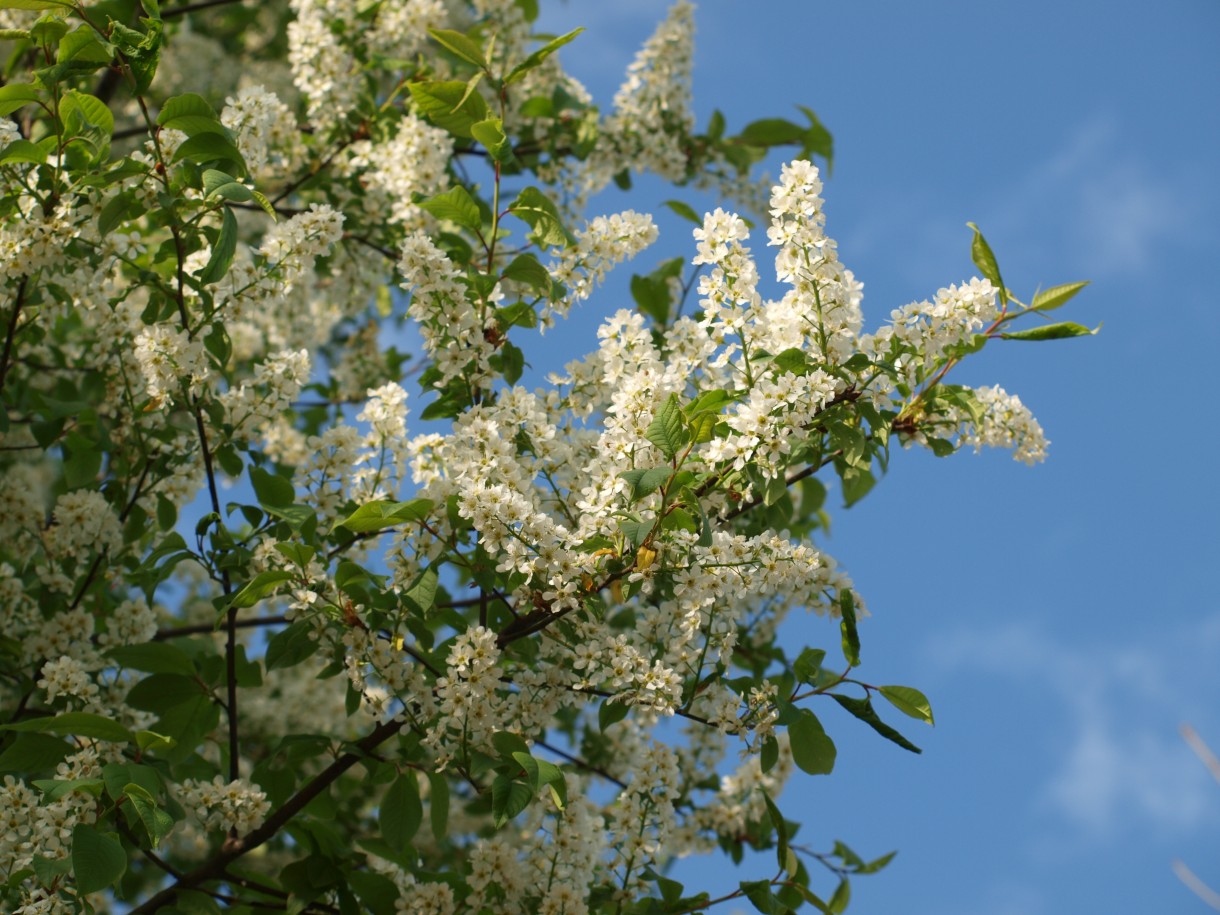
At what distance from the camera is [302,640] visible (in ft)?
9.93

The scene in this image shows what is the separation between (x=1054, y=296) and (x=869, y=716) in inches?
42.0

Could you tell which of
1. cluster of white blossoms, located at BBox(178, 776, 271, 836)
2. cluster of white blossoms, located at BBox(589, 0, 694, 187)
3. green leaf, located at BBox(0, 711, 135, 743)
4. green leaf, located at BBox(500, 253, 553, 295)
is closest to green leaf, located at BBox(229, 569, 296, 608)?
green leaf, located at BBox(0, 711, 135, 743)

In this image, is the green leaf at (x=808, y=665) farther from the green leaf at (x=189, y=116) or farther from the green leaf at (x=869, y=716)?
the green leaf at (x=189, y=116)

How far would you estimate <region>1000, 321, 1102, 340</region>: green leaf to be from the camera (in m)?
2.73

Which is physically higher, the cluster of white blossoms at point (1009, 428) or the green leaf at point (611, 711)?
the cluster of white blossoms at point (1009, 428)

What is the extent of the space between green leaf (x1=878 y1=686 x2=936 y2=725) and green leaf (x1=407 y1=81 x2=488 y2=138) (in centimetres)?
176

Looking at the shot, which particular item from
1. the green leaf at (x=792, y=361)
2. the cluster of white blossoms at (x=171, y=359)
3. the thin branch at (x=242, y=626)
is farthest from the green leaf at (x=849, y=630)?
the thin branch at (x=242, y=626)

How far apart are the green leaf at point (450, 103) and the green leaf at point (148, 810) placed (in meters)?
1.78

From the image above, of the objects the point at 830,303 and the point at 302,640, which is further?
the point at 302,640

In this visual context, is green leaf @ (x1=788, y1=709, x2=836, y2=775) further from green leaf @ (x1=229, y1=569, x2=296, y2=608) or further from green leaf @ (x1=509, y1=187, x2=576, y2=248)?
green leaf @ (x1=509, y1=187, x2=576, y2=248)

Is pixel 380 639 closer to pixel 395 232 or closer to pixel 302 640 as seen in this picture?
pixel 302 640

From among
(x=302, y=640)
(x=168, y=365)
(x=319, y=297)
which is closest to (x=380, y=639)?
(x=302, y=640)

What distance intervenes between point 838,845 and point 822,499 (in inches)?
60.5

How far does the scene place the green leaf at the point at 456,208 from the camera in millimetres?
3164
